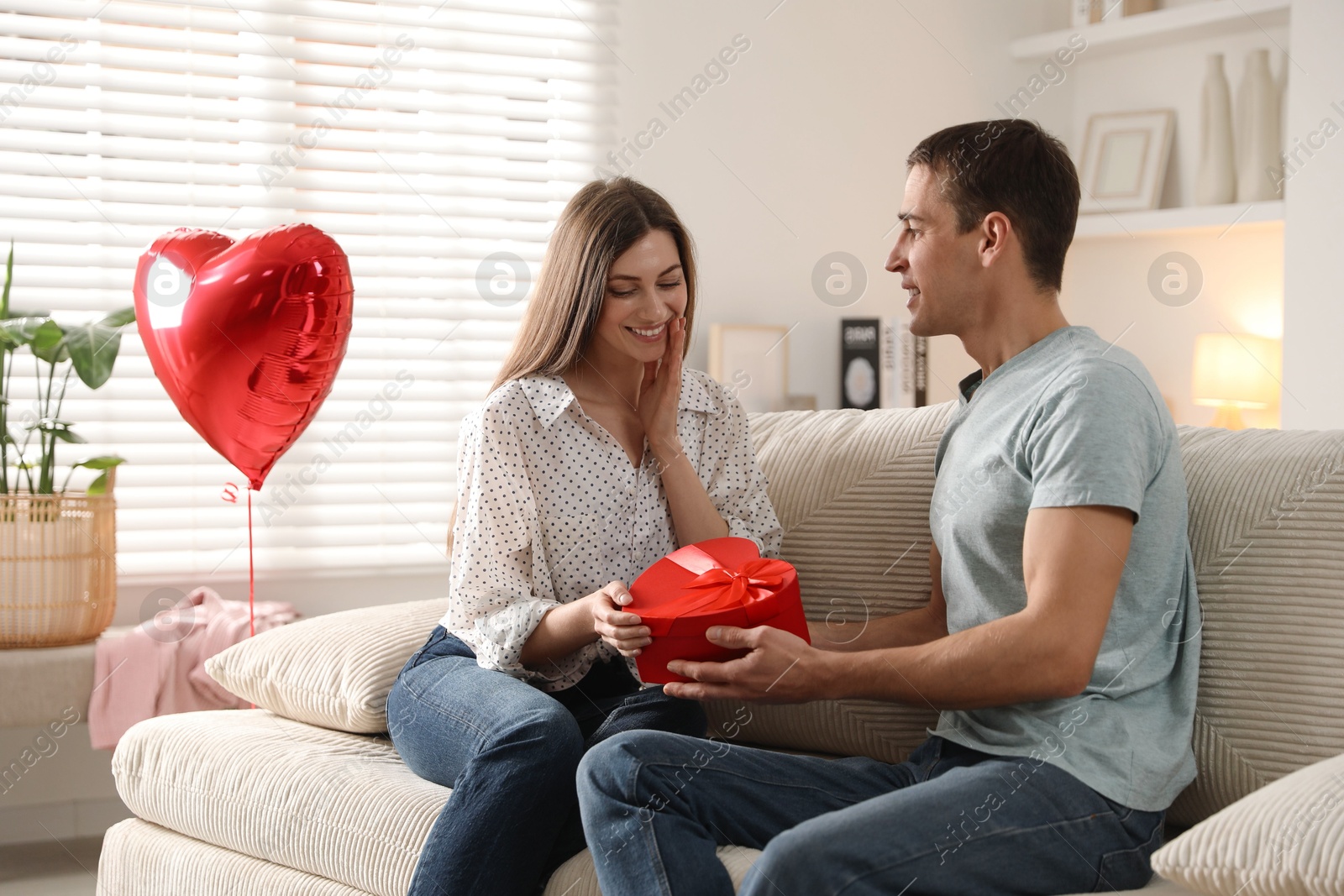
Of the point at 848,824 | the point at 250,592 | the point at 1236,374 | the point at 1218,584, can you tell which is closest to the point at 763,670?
the point at 848,824

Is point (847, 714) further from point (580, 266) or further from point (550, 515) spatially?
point (580, 266)

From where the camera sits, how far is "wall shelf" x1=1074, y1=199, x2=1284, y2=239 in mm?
2998

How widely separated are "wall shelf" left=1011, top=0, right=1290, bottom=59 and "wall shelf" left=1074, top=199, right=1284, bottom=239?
0.47 metres

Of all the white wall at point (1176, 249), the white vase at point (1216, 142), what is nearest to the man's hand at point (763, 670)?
the white wall at point (1176, 249)

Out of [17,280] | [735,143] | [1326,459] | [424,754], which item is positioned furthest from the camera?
[735,143]

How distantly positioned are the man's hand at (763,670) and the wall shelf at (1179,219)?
75.5 inches

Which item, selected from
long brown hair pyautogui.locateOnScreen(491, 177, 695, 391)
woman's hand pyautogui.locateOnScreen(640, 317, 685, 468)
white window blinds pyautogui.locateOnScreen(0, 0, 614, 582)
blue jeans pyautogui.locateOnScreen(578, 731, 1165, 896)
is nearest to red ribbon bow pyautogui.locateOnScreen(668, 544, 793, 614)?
blue jeans pyautogui.locateOnScreen(578, 731, 1165, 896)

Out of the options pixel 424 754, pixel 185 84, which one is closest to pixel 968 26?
pixel 185 84

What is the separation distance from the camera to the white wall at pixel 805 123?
3193 mm

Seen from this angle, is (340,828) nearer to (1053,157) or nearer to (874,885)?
(874,885)

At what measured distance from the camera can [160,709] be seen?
2.46 meters

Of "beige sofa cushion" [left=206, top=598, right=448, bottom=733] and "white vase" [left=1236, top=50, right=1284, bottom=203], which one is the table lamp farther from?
"beige sofa cushion" [left=206, top=598, right=448, bottom=733]

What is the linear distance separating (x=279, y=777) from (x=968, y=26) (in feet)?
9.59

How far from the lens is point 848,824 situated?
1.15 meters
